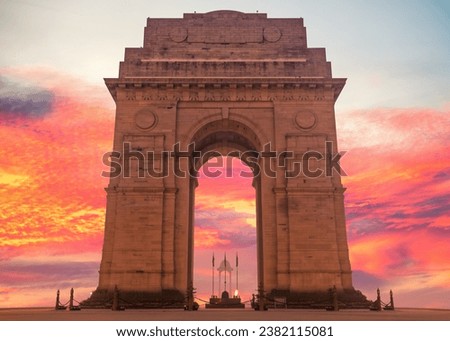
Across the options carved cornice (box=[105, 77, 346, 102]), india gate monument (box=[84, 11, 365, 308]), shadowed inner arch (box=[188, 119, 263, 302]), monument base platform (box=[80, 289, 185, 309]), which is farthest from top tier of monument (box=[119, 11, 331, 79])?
monument base platform (box=[80, 289, 185, 309])

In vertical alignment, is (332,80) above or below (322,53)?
below

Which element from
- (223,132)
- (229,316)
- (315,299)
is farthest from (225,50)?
(229,316)

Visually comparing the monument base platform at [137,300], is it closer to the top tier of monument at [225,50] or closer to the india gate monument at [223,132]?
the india gate monument at [223,132]

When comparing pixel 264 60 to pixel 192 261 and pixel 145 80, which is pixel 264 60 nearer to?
pixel 145 80

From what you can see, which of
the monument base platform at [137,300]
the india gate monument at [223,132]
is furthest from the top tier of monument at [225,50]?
the monument base platform at [137,300]

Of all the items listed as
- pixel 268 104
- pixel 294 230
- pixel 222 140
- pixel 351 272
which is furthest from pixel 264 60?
pixel 351 272

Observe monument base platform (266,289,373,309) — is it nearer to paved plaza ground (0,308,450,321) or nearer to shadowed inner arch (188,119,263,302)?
shadowed inner arch (188,119,263,302)

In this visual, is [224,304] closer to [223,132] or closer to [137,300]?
[137,300]
